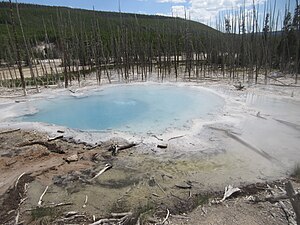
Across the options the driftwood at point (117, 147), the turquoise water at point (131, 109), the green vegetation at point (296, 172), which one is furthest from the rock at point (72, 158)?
the green vegetation at point (296, 172)

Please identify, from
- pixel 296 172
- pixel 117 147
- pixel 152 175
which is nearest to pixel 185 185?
pixel 152 175

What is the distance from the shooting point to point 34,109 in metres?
13.0

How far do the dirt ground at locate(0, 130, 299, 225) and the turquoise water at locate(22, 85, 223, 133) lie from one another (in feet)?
10.2

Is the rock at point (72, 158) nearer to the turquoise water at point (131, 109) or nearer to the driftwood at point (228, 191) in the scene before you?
the turquoise water at point (131, 109)

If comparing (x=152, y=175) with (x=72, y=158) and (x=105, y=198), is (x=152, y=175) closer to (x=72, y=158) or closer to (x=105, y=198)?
(x=105, y=198)

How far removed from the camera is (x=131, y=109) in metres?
13.0

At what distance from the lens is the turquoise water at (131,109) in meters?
10.6

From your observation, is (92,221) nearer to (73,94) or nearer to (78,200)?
(78,200)

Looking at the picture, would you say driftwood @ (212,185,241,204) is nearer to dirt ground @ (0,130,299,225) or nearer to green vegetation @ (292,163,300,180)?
dirt ground @ (0,130,299,225)

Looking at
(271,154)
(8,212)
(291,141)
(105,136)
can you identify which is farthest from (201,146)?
(8,212)

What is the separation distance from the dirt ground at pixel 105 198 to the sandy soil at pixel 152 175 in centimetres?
2

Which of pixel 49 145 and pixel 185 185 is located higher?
pixel 49 145

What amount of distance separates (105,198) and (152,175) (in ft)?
4.27

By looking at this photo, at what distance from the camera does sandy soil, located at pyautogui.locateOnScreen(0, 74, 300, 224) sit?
4.87 m
